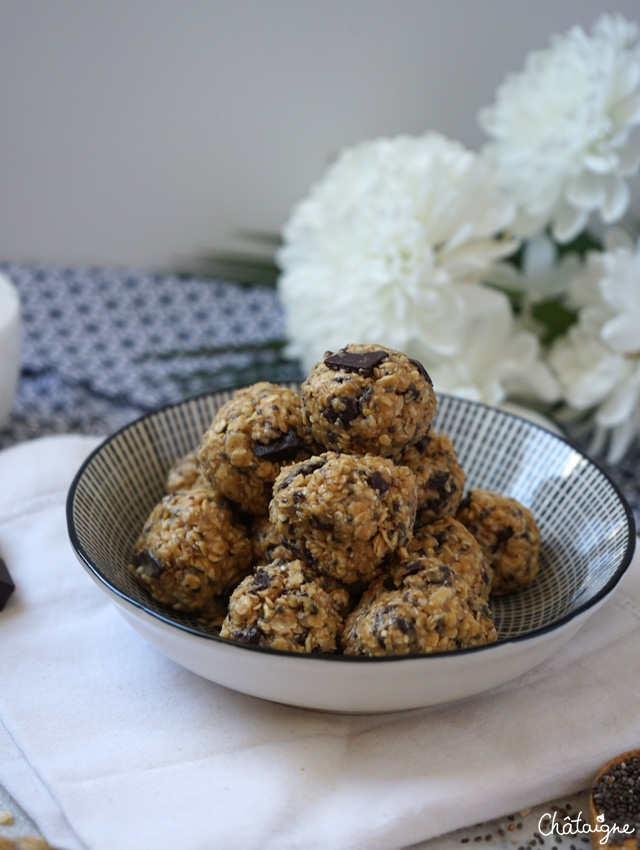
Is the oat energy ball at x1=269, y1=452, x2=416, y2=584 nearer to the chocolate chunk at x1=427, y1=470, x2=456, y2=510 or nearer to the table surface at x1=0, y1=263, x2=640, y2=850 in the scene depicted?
the chocolate chunk at x1=427, y1=470, x2=456, y2=510

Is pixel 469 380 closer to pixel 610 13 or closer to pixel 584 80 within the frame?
pixel 584 80

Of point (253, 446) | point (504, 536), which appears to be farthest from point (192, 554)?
point (504, 536)

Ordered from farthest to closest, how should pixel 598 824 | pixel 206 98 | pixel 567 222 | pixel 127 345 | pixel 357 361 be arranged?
pixel 206 98 < pixel 127 345 < pixel 567 222 < pixel 357 361 < pixel 598 824

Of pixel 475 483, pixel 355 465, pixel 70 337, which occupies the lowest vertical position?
pixel 70 337

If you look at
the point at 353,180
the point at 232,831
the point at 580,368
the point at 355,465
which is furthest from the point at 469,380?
the point at 232,831

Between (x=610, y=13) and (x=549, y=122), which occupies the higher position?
(x=610, y=13)

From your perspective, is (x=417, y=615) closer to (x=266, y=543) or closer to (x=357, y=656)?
(x=357, y=656)
